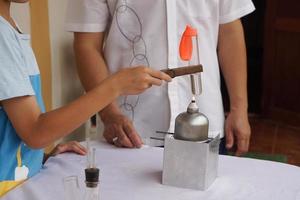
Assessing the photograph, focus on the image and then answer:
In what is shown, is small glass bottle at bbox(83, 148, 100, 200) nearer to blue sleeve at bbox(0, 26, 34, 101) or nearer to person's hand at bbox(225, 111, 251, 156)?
blue sleeve at bbox(0, 26, 34, 101)

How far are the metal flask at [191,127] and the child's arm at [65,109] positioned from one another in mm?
91

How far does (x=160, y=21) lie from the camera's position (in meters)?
1.51

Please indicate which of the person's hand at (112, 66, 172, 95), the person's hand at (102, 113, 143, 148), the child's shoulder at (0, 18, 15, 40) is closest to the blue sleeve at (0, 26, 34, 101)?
the child's shoulder at (0, 18, 15, 40)

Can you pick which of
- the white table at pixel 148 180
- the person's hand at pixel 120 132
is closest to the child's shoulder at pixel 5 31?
the white table at pixel 148 180

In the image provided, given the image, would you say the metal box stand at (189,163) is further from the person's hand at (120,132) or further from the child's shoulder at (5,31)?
the child's shoulder at (5,31)

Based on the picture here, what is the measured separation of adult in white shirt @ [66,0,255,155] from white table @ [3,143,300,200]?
17cm

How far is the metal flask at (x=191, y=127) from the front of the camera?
108 centimetres

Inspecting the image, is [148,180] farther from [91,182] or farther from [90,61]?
[90,61]

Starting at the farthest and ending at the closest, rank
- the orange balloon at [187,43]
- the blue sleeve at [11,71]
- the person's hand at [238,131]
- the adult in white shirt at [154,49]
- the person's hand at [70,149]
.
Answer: the person's hand at [238,131] → the adult in white shirt at [154,49] → the person's hand at [70,149] → the orange balloon at [187,43] → the blue sleeve at [11,71]

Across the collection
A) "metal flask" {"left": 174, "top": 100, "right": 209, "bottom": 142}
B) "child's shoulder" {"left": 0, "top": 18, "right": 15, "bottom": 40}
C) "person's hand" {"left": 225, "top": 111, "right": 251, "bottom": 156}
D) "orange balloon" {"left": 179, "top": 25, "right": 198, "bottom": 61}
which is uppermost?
"child's shoulder" {"left": 0, "top": 18, "right": 15, "bottom": 40}

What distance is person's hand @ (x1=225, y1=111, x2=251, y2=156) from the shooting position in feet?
5.30

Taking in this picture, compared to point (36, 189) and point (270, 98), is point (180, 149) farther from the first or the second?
point (270, 98)

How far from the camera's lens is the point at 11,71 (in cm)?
104

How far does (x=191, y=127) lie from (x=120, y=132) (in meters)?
0.36
